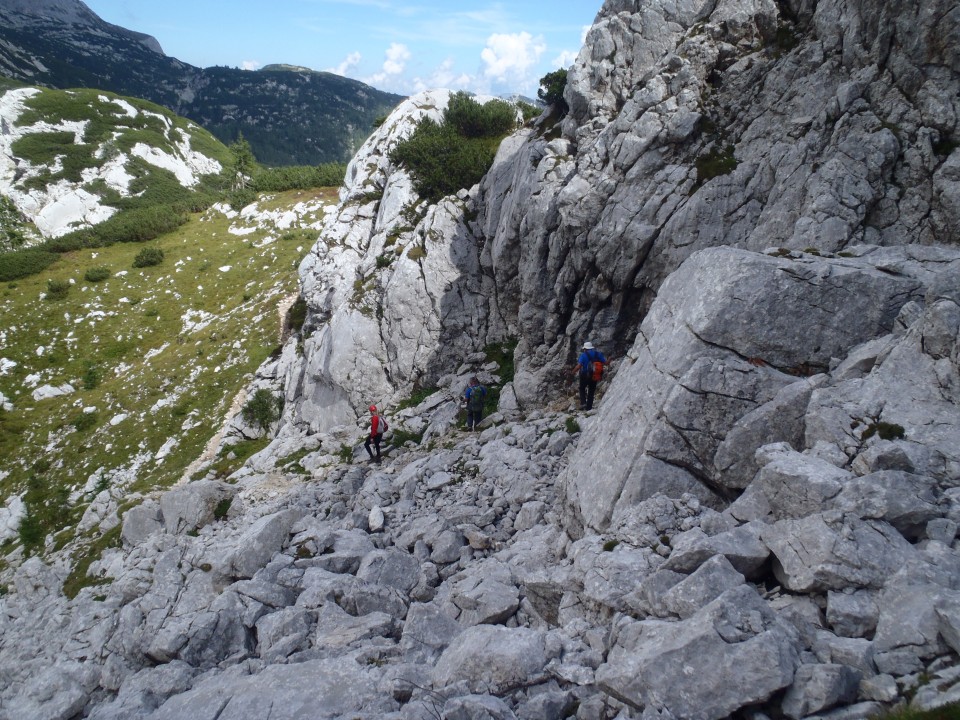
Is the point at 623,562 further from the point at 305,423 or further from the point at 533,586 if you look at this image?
the point at 305,423

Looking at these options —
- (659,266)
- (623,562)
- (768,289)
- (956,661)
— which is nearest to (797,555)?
(956,661)

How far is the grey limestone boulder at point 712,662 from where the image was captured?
6.40 m

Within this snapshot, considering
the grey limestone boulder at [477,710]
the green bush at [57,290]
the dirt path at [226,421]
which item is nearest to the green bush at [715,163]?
the grey limestone boulder at [477,710]

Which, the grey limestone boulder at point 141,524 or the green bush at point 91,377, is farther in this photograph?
the green bush at point 91,377

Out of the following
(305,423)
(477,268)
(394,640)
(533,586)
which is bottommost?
(305,423)

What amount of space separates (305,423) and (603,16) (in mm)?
26859

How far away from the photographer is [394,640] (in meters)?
11.8

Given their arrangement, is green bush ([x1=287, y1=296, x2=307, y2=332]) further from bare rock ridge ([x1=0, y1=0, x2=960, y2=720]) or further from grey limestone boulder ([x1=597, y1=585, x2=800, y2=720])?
grey limestone boulder ([x1=597, y1=585, x2=800, y2=720])

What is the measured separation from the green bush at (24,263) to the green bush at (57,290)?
698 centimetres

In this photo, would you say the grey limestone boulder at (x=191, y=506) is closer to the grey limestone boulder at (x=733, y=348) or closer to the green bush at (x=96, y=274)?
the grey limestone boulder at (x=733, y=348)

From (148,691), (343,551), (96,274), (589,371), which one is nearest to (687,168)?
(589,371)

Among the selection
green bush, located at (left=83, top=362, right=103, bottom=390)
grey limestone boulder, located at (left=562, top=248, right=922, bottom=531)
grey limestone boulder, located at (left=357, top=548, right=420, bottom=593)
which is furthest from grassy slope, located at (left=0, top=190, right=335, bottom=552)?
grey limestone boulder, located at (left=562, top=248, right=922, bottom=531)

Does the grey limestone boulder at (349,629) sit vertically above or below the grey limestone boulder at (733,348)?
below

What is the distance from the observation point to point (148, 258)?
195 feet
